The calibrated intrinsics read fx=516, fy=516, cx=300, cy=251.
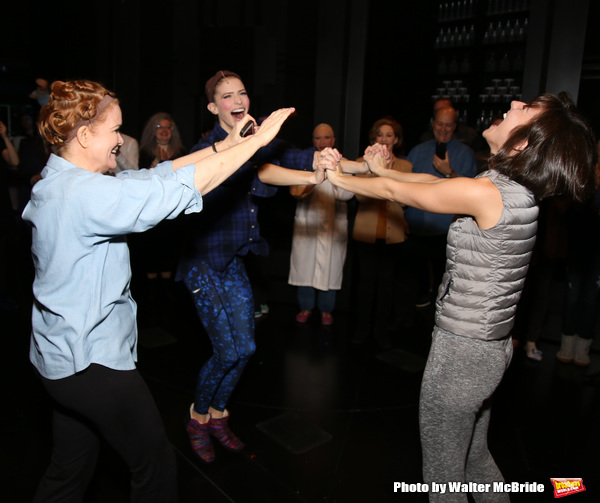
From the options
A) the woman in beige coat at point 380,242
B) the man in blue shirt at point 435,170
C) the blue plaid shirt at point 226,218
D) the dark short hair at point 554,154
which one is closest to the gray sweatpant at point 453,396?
the dark short hair at point 554,154

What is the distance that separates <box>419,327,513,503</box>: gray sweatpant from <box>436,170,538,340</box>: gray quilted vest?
6 centimetres

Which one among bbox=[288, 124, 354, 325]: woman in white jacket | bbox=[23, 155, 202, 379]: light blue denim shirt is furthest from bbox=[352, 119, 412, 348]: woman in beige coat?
bbox=[23, 155, 202, 379]: light blue denim shirt

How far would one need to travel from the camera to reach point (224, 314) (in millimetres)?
2439

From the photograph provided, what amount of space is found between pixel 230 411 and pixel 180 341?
1.20m

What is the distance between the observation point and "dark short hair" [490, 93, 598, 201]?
1664mm

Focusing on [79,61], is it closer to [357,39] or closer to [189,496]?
[357,39]

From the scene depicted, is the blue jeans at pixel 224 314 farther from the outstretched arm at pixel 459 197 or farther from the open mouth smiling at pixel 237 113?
the outstretched arm at pixel 459 197

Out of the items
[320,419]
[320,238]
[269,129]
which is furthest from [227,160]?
[320,238]

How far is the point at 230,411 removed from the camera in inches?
123

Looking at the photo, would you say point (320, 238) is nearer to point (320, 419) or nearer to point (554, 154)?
point (320, 419)

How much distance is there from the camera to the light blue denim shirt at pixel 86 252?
146cm

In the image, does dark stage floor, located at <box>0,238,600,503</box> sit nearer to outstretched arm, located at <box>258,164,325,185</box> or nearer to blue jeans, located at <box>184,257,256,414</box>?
blue jeans, located at <box>184,257,256,414</box>

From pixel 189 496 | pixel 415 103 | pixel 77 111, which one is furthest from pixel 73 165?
pixel 415 103

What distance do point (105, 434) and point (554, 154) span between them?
5.51 feet
